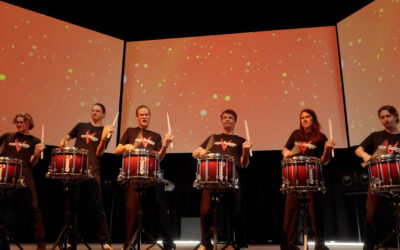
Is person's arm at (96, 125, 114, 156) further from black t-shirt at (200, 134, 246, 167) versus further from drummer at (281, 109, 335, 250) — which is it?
drummer at (281, 109, 335, 250)

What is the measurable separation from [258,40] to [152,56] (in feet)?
6.01

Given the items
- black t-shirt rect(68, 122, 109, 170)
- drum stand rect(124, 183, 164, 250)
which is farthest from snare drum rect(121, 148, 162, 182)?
black t-shirt rect(68, 122, 109, 170)

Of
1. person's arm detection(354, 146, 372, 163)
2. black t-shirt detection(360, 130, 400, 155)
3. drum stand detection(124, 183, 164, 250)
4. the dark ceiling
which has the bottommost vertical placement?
drum stand detection(124, 183, 164, 250)

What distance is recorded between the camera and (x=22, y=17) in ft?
18.4

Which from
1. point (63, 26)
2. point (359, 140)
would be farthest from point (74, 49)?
point (359, 140)

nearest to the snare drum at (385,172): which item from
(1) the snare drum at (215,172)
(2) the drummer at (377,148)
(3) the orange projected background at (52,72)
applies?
(2) the drummer at (377,148)

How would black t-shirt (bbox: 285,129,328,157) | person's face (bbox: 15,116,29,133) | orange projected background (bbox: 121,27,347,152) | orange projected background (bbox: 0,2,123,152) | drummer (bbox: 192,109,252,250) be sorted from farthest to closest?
1. orange projected background (bbox: 121,27,347,152)
2. orange projected background (bbox: 0,2,123,152)
3. person's face (bbox: 15,116,29,133)
4. drummer (bbox: 192,109,252,250)
5. black t-shirt (bbox: 285,129,328,157)

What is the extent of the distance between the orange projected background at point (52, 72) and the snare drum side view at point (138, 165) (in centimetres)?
250

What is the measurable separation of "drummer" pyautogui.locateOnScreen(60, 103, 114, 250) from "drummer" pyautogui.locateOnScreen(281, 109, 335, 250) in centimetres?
187

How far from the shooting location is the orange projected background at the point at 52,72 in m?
5.41

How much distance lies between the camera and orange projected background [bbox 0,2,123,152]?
5406 millimetres

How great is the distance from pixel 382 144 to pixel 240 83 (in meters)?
2.72

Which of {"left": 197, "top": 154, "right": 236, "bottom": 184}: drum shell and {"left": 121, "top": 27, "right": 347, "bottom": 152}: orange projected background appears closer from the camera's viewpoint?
{"left": 197, "top": 154, "right": 236, "bottom": 184}: drum shell

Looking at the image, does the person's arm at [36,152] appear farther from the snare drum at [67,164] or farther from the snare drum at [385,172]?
the snare drum at [385,172]
